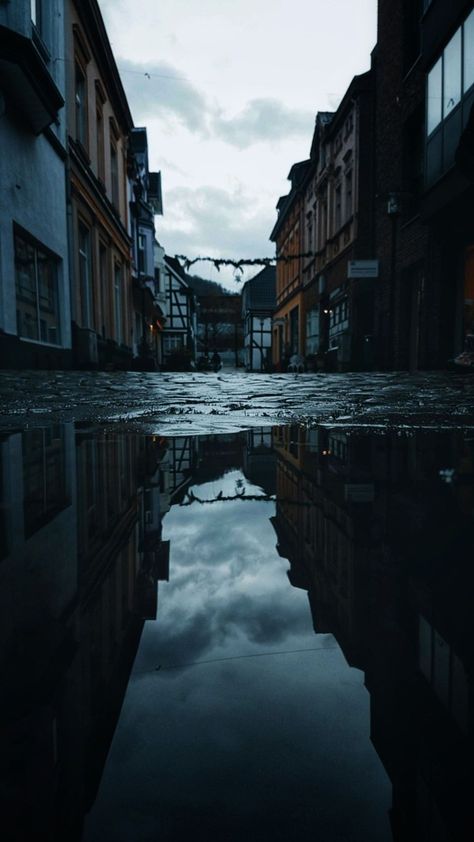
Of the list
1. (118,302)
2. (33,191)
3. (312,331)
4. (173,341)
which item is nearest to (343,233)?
(312,331)

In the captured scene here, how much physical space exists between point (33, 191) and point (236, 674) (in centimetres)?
1069

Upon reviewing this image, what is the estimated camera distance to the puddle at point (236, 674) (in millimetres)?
423

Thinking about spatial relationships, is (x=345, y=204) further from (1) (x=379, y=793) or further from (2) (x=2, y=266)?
(1) (x=379, y=793)

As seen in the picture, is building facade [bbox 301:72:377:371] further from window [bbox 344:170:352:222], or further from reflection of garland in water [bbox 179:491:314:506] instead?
reflection of garland in water [bbox 179:491:314:506]

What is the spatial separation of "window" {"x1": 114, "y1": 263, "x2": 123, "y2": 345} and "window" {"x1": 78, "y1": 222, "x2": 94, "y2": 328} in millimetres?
3433

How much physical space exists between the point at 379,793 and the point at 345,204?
19531 millimetres

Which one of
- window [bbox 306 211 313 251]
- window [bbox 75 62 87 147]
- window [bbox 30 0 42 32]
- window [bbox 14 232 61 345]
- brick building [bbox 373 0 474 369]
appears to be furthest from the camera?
window [bbox 306 211 313 251]

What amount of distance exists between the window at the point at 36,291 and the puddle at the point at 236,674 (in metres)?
8.97

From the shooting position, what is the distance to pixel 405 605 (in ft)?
2.44

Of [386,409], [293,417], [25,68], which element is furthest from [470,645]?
[25,68]

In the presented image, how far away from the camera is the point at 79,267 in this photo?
1371 centimetres

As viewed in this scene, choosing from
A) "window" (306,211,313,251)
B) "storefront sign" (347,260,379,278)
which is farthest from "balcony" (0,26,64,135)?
"window" (306,211,313,251)

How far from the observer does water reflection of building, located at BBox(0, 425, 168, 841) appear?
17.4 inches

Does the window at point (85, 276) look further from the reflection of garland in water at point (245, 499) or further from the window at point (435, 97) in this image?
the reflection of garland in water at point (245, 499)
